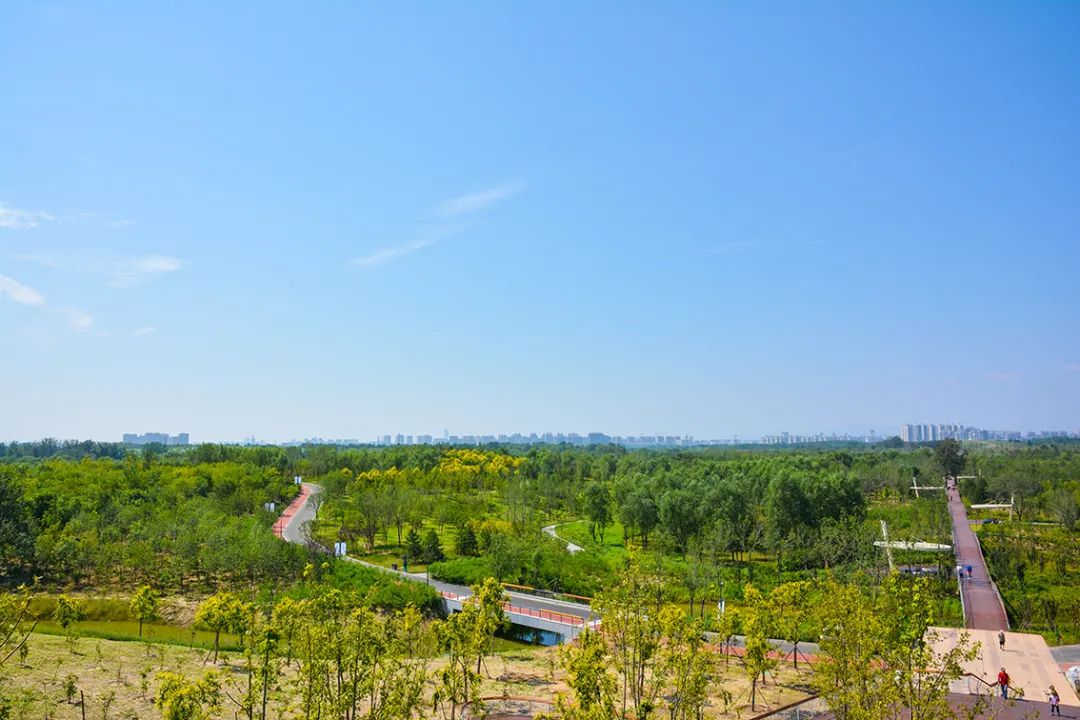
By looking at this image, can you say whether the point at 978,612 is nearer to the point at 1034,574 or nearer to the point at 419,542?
the point at 1034,574

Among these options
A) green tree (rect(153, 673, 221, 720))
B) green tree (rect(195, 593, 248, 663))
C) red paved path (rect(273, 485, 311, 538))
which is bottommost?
red paved path (rect(273, 485, 311, 538))

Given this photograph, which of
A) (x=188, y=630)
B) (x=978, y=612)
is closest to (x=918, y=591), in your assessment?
(x=978, y=612)

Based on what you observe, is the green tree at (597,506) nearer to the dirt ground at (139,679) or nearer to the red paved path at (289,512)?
the red paved path at (289,512)

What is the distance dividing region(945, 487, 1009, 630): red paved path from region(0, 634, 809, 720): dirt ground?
41.1 feet

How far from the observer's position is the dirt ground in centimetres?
1888

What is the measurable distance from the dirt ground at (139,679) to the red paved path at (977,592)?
1253 centimetres

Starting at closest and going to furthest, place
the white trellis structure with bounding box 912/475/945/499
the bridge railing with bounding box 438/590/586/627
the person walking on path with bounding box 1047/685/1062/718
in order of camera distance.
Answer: the person walking on path with bounding box 1047/685/1062/718 → the bridge railing with bounding box 438/590/586/627 → the white trellis structure with bounding box 912/475/945/499

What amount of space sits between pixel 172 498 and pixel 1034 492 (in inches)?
3482

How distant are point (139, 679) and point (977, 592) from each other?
131ft

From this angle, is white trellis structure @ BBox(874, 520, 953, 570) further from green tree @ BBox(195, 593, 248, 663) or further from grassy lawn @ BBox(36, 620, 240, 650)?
grassy lawn @ BBox(36, 620, 240, 650)

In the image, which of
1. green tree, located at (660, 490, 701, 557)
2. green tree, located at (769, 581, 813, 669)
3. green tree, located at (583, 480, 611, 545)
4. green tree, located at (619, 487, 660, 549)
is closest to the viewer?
green tree, located at (769, 581, 813, 669)

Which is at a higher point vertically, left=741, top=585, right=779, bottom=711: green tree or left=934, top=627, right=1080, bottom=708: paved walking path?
left=741, top=585, right=779, bottom=711: green tree

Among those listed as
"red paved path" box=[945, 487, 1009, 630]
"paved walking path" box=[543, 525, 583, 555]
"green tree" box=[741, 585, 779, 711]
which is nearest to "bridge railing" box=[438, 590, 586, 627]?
"green tree" box=[741, 585, 779, 711]

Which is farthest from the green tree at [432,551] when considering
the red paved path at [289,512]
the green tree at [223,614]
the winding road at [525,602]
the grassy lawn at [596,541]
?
the green tree at [223,614]
